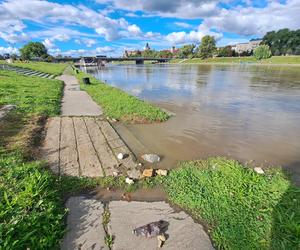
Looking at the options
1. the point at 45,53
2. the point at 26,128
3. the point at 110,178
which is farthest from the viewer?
the point at 45,53

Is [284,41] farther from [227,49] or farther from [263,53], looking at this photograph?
[227,49]

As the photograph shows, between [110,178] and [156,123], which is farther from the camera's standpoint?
[156,123]

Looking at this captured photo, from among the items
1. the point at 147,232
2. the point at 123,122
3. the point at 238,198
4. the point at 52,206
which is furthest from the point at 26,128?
the point at 238,198

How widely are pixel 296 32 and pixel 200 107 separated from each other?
371 ft

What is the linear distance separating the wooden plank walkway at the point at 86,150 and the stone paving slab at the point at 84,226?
0.76 m

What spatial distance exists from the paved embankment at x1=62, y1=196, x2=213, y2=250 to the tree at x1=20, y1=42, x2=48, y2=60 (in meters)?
104

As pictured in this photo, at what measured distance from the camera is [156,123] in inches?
294

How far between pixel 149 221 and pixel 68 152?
2608 mm

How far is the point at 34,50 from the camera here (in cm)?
9888

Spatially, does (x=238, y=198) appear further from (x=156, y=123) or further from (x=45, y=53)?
(x=45, y=53)

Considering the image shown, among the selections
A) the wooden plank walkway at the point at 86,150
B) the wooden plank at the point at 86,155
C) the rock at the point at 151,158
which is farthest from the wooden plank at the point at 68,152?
the rock at the point at 151,158

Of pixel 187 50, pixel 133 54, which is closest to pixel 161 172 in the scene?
pixel 187 50

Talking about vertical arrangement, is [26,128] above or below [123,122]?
above

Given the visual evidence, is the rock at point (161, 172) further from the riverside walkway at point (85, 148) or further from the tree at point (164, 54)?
the tree at point (164, 54)
